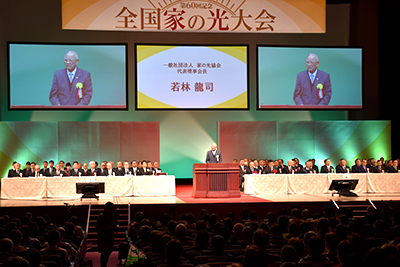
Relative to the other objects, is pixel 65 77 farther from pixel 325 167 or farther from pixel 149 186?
pixel 325 167

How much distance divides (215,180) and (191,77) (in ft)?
15.1

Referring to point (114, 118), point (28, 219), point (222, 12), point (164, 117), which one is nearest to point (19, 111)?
point (114, 118)

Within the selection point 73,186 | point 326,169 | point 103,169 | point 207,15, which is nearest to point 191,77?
point 207,15

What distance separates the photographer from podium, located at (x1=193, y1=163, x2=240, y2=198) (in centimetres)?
924

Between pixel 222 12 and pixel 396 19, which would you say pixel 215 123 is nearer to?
pixel 222 12

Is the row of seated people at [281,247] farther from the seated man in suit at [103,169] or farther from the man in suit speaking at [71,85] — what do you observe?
the man in suit speaking at [71,85]

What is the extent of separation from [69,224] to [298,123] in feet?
33.3

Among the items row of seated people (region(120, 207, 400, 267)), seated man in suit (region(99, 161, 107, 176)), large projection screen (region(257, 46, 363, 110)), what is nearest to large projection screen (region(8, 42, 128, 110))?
seated man in suit (region(99, 161, 107, 176))

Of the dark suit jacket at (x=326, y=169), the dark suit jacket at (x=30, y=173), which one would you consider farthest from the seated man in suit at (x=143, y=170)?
the dark suit jacket at (x=326, y=169)

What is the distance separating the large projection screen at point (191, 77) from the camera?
12922mm

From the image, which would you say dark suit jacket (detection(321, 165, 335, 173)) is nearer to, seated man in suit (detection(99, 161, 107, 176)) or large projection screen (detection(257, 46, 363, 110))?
large projection screen (detection(257, 46, 363, 110))

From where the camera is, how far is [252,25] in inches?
446

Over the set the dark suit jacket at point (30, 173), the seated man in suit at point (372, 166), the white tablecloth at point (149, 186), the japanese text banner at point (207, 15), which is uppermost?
the japanese text banner at point (207, 15)

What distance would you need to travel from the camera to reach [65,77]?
12.8 meters
